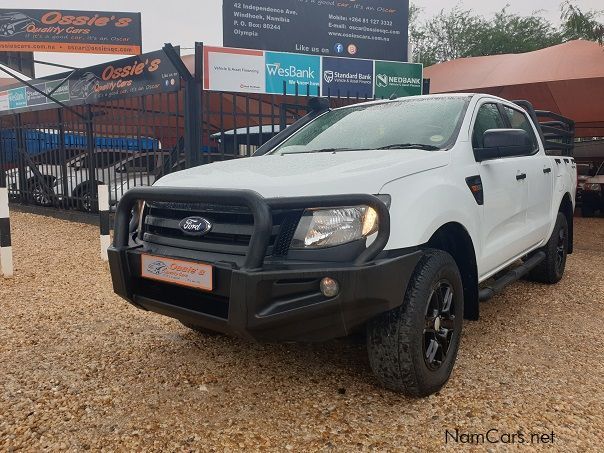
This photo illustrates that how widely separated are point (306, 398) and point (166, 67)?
Answer: 236 inches

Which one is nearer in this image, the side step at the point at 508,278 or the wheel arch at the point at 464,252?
the wheel arch at the point at 464,252

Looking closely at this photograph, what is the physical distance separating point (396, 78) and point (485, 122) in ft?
21.8

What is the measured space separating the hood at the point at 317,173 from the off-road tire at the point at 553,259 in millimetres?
2475

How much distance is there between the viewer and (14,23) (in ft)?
46.8

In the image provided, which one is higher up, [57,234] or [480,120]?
[480,120]

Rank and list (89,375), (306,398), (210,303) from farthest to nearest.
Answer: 1. (89,375)
2. (306,398)
3. (210,303)

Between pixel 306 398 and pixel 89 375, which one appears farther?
pixel 89 375

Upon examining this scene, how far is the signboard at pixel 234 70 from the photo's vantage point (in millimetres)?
7707

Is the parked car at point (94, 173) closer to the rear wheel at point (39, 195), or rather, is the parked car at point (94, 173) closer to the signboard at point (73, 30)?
the rear wheel at point (39, 195)

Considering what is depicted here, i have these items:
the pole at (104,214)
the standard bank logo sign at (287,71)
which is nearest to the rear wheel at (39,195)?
the standard bank logo sign at (287,71)

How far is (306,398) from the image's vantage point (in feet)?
8.71

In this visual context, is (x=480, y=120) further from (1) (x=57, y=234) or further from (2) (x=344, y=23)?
(2) (x=344, y=23)

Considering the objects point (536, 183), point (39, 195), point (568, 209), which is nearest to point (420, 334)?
point (536, 183)

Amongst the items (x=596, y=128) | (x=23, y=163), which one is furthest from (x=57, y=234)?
(x=596, y=128)
